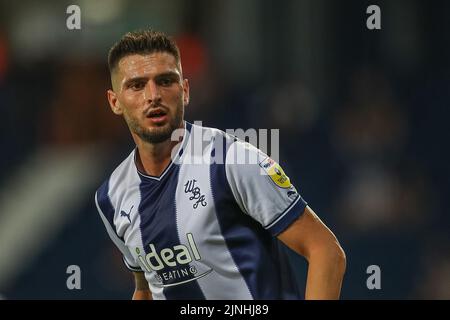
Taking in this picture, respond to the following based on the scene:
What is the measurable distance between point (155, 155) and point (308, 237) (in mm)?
815

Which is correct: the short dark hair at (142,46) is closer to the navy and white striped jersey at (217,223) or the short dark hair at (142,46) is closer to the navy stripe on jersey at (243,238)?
the navy and white striped jersey at (217,223)

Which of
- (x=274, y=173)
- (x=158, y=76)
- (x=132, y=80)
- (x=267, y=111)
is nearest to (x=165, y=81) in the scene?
(x=158, y=76)

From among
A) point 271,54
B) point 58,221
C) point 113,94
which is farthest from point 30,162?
point 113,94

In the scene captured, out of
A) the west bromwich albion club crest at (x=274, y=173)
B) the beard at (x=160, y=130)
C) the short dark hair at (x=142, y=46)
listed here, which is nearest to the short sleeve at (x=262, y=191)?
the west bromwich albion club crest at (x=274, y=173)

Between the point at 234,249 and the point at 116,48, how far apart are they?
1.07 meters

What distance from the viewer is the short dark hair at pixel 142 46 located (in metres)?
3.59

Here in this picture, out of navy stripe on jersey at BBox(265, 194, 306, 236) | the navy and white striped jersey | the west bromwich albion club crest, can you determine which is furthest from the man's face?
navy stripe on jersey at BBox(265, 194, 306, 236)

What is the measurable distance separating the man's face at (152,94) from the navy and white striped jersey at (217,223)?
127mm

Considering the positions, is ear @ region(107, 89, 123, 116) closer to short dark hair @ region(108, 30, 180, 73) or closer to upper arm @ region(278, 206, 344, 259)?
short dark hair @ region(108, 30, 180, 73)

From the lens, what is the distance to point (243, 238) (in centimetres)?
331

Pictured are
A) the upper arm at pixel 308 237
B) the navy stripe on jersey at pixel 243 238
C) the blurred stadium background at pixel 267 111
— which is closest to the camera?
the upper arm at pixel 308 237

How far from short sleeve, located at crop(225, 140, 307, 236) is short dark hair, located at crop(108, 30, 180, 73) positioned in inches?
24.8

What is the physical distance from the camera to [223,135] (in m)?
3.46
